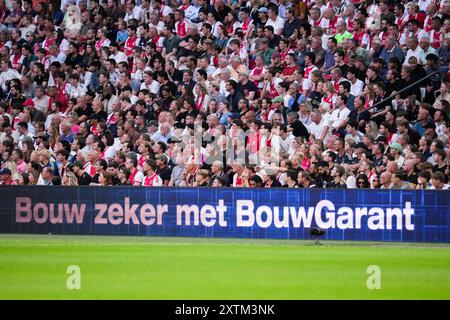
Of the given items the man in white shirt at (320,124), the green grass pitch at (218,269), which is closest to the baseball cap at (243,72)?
the man in white shirt at (320,124)

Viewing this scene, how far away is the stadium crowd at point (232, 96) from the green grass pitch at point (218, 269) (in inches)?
76.7

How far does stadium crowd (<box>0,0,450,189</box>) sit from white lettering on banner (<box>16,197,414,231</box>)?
610 mm

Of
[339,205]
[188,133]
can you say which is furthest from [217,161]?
[339,205]

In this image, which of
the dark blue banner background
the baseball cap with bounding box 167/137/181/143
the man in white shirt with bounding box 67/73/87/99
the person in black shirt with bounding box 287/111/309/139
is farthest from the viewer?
the man in white shirt with bounding box 67/73/87/99

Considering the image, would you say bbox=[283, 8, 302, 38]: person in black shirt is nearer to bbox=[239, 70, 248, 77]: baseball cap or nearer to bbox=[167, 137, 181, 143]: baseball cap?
bbox=[239, 70, 248, 77]: baseball cap

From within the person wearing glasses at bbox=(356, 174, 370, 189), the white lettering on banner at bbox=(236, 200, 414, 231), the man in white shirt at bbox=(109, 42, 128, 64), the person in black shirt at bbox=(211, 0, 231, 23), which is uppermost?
the person in black shirt at bbox=(211, 0, 231, 23)

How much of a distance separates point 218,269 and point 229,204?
5636 mm

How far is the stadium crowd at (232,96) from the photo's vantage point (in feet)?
69.6

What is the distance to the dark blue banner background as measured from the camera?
19964mm

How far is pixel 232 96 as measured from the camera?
23812 mm

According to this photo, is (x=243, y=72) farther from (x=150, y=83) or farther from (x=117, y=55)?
(x=117, y=55)

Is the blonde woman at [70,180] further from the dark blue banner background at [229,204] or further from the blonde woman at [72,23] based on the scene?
the blonde woman at [72,23]

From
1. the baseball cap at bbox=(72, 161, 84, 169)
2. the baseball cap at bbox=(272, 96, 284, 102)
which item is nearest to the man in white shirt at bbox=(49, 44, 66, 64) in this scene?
the baseball cap at bbox=(72, 161, 84, 169)
